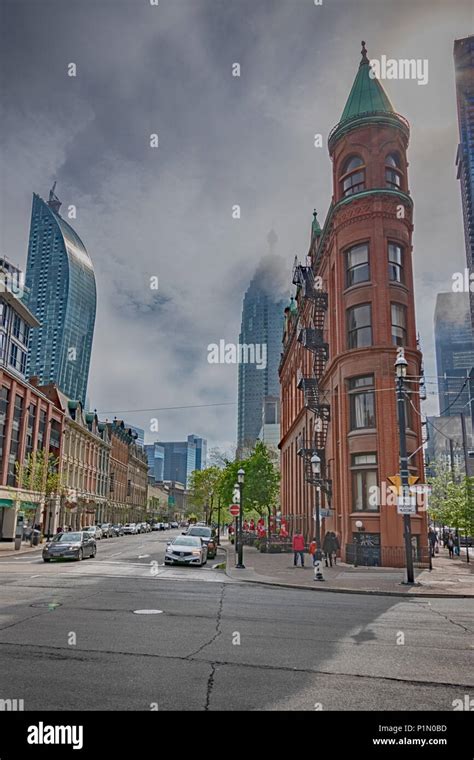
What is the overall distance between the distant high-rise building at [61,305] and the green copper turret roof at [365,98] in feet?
431

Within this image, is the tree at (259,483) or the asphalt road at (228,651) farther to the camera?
the tree at (259,483)

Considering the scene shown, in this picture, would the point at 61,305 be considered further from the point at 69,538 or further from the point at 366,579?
the point at 366,579

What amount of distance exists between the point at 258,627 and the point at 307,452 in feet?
84.5

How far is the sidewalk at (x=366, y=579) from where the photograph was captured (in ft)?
59.8

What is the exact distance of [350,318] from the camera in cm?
3073

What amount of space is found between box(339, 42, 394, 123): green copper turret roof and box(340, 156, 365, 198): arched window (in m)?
2.40

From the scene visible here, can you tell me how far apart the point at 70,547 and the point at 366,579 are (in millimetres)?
14470

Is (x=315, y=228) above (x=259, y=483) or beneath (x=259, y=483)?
above

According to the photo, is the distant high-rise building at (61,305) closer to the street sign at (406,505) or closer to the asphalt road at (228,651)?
the street sign at (406,505)

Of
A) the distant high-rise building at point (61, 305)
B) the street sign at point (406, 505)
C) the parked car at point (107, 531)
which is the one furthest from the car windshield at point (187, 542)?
the distant high-rise building at point (61, 305)

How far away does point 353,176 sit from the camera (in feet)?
105

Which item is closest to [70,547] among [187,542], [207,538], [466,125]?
[187,542]
